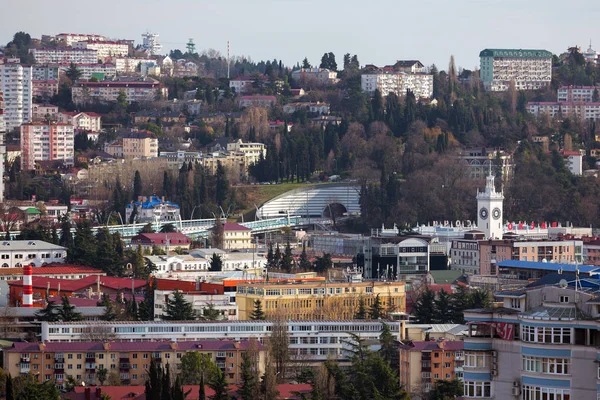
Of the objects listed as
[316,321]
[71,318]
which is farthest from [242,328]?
[71,318]

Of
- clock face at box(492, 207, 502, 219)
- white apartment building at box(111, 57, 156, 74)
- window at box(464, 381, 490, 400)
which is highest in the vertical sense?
white apartment building at box(111, 57, 156, 74)

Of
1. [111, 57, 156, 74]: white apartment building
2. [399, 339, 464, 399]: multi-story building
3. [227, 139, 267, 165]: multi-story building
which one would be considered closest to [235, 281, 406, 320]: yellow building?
[399, 339, 464, 399]: multi-story building

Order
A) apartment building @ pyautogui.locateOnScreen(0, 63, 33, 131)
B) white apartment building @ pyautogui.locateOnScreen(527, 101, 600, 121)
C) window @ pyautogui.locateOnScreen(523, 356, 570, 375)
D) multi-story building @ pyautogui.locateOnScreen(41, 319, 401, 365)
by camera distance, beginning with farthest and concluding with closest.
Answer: white apartment building @ pyautogui.locateOnScreen(527, 101, 600, 121) < apartment building @ pyautogui.locateOnScreen(0, 63, 33, 131) < multi-story building @ pyautogui.locateOnScreen(41, 319, 401, 365) < window @ pyautogui.locateOnScreen(523, 356, 570, 375)

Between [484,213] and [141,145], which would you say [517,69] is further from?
[484,213]

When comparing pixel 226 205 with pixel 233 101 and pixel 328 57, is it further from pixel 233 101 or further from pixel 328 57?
pixel 328 57

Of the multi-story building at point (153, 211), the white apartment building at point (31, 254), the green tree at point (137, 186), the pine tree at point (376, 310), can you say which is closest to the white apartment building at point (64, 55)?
the green tree at point (137, 186)

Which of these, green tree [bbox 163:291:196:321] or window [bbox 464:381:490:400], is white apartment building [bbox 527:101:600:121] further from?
window [bbox 464:381:490:400]

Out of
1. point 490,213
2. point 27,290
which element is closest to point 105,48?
point 490,213

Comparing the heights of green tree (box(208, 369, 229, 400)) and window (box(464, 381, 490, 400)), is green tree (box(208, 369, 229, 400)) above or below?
below
